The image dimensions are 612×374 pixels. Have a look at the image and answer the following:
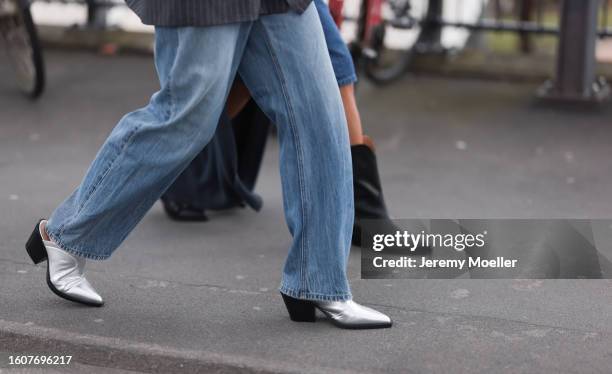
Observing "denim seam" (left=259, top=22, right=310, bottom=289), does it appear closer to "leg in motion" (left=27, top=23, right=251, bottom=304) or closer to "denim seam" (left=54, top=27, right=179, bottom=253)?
"leg in motion" (left=27, top=23, right=251, bottom=304)

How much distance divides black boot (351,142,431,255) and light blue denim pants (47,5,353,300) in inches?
35.3

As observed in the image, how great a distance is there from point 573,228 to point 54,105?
3.70 meters

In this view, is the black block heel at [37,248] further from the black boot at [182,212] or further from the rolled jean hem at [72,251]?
the black boot at [182,212]

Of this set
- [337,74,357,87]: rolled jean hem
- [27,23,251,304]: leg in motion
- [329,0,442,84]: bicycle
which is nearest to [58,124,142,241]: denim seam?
[27,23,251,304]: leg in motion

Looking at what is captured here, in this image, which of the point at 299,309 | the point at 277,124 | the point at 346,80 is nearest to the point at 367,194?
the point at 346,80

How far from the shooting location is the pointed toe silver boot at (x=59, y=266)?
163 inches

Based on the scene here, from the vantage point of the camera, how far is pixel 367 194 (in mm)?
4938

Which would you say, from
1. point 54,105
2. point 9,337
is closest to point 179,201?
point 9,337

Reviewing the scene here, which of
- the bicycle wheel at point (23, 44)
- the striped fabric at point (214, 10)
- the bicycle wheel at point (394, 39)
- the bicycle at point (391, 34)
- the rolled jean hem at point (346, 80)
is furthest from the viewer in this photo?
the bicycle wheel at point (394, 39)

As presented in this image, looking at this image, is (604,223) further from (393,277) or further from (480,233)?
(393,277)

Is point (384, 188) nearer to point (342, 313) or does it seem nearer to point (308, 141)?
point (342, 313)

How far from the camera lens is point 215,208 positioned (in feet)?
18.3

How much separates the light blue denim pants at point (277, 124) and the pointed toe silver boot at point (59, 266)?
0.57 feet

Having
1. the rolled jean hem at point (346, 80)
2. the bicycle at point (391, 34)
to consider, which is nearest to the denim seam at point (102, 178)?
the rolled jean hem at point (346, 80)
